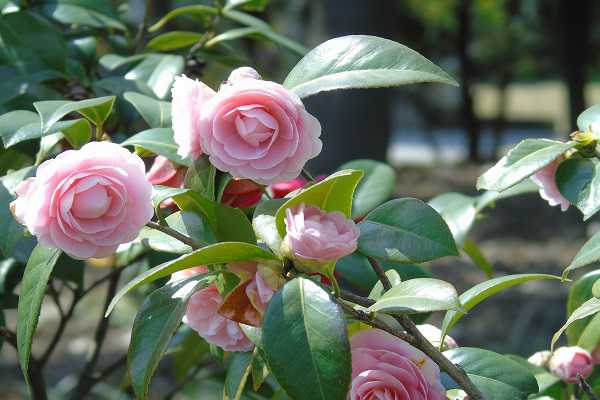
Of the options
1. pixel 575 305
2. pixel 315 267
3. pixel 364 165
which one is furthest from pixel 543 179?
pixel 364 165

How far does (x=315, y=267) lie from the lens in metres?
0.62

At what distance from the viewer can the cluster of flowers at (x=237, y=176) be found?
0.62m

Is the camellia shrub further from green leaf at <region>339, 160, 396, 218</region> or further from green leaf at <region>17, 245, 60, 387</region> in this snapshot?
green leaf at <region>339, 160, 396, 218</region>

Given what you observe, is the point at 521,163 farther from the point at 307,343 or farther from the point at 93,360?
the point at 93,360

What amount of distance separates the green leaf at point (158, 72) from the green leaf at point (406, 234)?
A: 43 centimetres

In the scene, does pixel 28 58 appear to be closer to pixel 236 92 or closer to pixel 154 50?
pixel 154 50

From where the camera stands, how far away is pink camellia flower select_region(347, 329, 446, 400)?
63 cm

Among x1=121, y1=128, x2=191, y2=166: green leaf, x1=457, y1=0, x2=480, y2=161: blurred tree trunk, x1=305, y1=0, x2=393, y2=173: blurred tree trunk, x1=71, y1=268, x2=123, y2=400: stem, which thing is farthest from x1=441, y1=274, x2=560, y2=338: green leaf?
x1=457, y1=0, x2=480, y2=161: blurred tree trunk

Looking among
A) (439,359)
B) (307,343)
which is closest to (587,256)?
(439,359)

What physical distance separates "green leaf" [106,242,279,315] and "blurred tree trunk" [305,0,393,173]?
2.18 metres

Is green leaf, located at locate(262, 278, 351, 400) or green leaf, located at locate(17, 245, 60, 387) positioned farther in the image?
green leaf, located at locate(17, 245, 60, 387)

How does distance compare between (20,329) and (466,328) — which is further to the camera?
(466,328)

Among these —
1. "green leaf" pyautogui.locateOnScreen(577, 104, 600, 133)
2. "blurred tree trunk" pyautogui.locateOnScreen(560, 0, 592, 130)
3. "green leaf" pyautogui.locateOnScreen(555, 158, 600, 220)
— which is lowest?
"blurred tree trunk" pyautogui.locateOnScreen(560, 0, 592, 130)

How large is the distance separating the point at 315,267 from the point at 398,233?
9 cm
